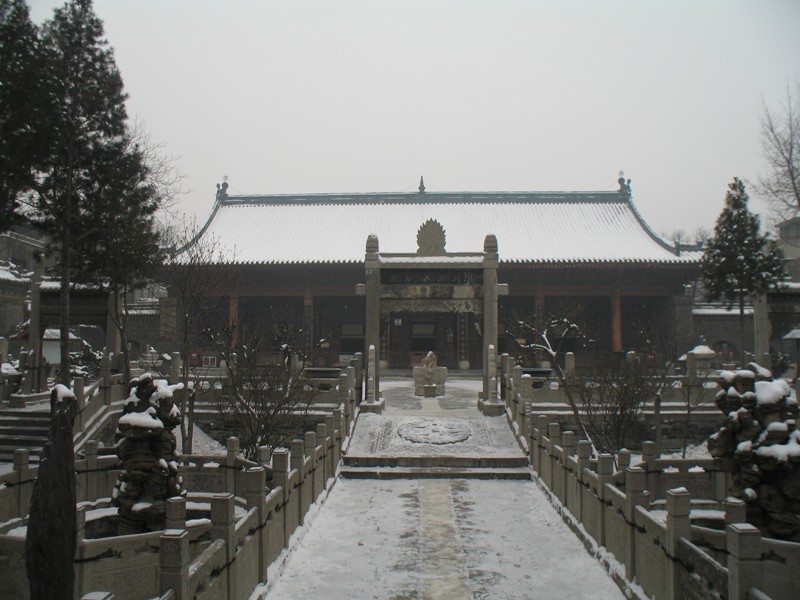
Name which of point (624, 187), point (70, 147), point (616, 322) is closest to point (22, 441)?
point (70, 147)

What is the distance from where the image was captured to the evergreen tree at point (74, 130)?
1433 centimetres

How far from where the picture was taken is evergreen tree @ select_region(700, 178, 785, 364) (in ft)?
70.6

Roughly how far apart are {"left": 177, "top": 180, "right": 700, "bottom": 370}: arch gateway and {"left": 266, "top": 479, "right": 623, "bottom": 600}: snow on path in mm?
13154

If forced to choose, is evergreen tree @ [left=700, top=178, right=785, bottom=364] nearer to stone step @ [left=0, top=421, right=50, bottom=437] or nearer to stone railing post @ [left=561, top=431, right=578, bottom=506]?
stone railing post @ [left=561, top=431, right=578, bottom=506]

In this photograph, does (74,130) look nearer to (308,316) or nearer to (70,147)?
(70,147)

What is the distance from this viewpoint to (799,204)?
736 inches

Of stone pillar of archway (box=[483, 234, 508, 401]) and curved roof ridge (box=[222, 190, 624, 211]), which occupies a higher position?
curved roof ridge (box=[222, 190, 624, 211])

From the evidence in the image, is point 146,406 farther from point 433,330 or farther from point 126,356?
point 433,330

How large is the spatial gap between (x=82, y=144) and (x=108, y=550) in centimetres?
1088

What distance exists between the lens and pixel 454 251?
27.2 m

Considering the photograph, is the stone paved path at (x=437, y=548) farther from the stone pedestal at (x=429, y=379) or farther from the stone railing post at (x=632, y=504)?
the stone pedestal at (x=429, y=379)

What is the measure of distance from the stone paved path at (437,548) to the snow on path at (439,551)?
0.04 feet

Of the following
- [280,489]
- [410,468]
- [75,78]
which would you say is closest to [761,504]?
[280,489]

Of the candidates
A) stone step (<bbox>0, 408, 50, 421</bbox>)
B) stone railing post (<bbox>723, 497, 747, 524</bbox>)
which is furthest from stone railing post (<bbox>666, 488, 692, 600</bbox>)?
stone step (<bbox>0, 408, 50, 421</bbox>)
